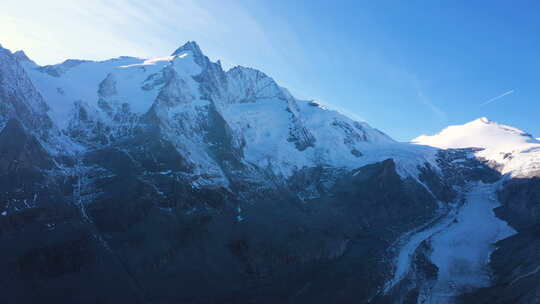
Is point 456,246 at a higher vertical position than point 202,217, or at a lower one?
higher

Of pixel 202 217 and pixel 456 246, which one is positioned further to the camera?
pixel 456 246

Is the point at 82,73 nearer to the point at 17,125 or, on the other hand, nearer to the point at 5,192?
the point at 17,125

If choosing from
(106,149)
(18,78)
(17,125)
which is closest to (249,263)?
(106,149)

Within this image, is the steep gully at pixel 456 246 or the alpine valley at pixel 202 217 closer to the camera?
the alpine valley at pixel 202 217

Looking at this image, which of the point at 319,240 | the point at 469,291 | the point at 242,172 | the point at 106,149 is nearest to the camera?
the point at 469,291
